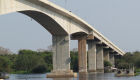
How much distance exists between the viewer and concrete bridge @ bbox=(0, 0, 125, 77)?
5350 cm

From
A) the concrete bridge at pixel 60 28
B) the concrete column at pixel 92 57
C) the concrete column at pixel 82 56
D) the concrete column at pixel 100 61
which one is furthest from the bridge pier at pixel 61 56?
the concrete column at pixel 100 61

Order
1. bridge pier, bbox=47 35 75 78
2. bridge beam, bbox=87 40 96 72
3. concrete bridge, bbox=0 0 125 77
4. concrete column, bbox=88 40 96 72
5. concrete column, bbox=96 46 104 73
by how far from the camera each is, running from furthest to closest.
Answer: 1. concrete column, bbox=96 46 104 73
2. bridge beam, bbox=87 40 96 72
3. concrete column, bbox=88 40 96 72
4. bridge pier, bbox=47 35 75 78
5. concrete bridge, bbox=0 0 125 77

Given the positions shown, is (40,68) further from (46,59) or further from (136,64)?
(136,64)

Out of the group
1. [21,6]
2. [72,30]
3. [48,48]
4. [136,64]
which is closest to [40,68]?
[136,64]

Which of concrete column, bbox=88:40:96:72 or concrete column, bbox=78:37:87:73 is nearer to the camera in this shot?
concrete column, bbox=78:37:87:73

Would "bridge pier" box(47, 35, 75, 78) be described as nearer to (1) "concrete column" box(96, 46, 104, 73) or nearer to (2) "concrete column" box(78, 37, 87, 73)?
(2) "concrete column" box(78, 37, 87, 73)

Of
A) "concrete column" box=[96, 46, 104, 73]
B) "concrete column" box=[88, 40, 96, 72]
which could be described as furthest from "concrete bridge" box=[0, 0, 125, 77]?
"concrete column" box=[96, 46, 104, 73]

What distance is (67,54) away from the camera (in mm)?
72438

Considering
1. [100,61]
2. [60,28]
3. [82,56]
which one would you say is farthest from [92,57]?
[60,28]

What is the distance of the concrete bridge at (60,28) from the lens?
5350cm

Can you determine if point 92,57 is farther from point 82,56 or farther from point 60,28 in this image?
point 60,28

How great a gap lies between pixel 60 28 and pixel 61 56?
583 cm

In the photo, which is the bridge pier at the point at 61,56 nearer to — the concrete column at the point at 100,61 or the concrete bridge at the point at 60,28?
the concrete bridge at the point at 60,28

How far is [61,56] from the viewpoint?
7250cm
